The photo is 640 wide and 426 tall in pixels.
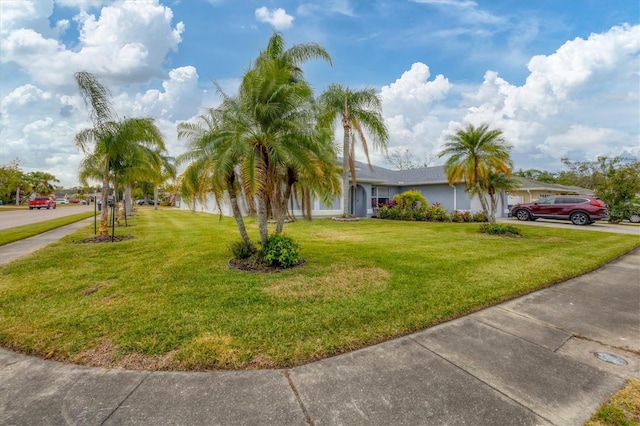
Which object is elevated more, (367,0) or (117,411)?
(367,0)

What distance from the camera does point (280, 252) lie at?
6.48 meters

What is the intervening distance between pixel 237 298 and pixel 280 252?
1.95 meters

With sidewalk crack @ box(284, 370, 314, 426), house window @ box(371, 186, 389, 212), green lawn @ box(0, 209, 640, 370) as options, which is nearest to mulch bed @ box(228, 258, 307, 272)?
green lawn @ box(0, 209, 640, 370)

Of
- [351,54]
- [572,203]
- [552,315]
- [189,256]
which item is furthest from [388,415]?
[572,203]

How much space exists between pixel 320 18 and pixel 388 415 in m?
12.1

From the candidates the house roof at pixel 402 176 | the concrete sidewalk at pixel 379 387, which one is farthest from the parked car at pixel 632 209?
the concrete sidewalk at pixel 379 387

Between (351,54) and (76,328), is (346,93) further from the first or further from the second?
(76,328)

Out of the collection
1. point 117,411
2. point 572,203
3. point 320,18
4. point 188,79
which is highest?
point 320,18

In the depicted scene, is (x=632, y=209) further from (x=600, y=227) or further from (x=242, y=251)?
(x=242, y=251)

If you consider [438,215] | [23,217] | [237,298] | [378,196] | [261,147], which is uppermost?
[261,147]

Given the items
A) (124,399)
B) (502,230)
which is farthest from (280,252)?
(502,230)

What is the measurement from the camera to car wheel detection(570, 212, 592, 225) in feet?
54.4

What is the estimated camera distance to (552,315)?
165 inches

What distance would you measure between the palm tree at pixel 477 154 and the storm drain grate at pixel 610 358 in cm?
995
